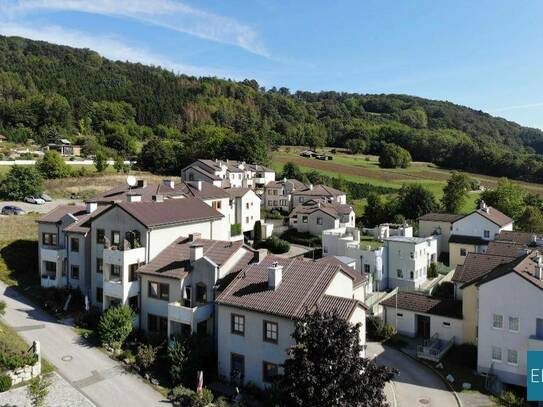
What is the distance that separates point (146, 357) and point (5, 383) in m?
7.27

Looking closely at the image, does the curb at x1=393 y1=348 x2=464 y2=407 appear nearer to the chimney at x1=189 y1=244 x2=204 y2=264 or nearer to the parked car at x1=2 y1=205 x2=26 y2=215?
the chimney at x1=189 y1=244 x2=204 y2=264

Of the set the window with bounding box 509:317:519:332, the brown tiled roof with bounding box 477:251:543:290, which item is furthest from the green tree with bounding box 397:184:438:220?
the window with bounding box 509:317:519:332

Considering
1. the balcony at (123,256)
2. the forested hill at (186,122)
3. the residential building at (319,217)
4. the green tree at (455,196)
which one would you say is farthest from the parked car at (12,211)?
the green tree at (455,196)

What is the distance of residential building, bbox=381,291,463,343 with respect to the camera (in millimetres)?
32219

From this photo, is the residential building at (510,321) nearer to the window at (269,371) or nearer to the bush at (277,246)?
the window at (269,371)

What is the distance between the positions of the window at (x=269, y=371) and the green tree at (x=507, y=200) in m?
56.2

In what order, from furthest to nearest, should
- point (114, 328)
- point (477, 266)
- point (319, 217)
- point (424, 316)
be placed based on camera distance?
point (319, 217)
point (477, 266)
point (424, 316)
point (114, 328)

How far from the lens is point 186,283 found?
28.9 m

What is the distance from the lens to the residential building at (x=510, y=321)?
2570 cm

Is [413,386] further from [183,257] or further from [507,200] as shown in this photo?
[507,200]

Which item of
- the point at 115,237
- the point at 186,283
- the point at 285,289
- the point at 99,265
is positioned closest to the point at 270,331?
the point at 285,289

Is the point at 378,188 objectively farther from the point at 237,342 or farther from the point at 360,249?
the point at 237,342

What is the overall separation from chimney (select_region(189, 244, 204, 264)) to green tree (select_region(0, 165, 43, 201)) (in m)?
43.4

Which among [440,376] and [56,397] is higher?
[56,397]
